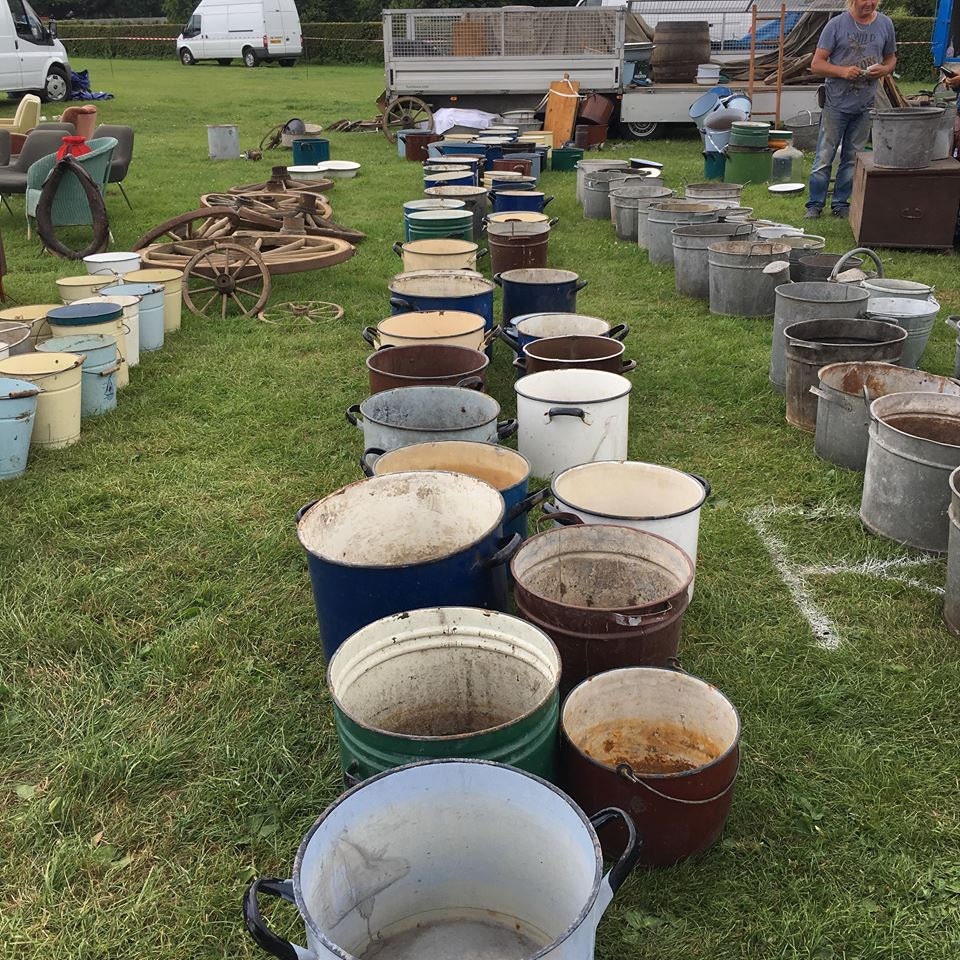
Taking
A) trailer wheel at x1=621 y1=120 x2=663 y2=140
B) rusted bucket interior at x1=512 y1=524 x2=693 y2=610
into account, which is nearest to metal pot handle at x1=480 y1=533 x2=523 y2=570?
rusted bucket interior at x1=512 y1=524 x2=693 y2=610

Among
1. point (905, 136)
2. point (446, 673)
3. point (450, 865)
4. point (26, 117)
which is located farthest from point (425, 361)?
point (26, 117)

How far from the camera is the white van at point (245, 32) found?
1373 inches

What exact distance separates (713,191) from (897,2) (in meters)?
34.0

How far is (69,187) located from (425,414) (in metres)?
6.63

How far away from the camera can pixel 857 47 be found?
8.35 metres

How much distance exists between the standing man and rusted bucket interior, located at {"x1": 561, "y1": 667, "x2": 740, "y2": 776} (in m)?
7.52

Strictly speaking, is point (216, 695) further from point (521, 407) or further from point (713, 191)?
point (713, 191)

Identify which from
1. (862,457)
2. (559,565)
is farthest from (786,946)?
(862,457)

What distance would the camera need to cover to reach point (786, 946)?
7.05 ft

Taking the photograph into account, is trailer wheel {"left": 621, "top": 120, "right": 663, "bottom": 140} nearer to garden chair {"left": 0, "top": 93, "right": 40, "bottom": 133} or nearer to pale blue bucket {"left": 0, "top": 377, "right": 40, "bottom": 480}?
garden chair {"left": 0, "top": 93, "right": 40, "bottom": 133}

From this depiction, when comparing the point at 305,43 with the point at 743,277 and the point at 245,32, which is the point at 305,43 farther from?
the point at 743,277

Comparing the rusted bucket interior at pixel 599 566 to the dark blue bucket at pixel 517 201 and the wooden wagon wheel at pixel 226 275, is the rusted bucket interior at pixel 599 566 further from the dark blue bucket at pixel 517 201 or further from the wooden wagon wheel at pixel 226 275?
the dark blue bucket at pixel 517 201

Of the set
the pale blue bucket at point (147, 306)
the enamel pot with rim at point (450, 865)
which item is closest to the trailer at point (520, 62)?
the pale blue bucket at point (147, 306)

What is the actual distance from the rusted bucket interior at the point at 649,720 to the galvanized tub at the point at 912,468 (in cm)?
157
